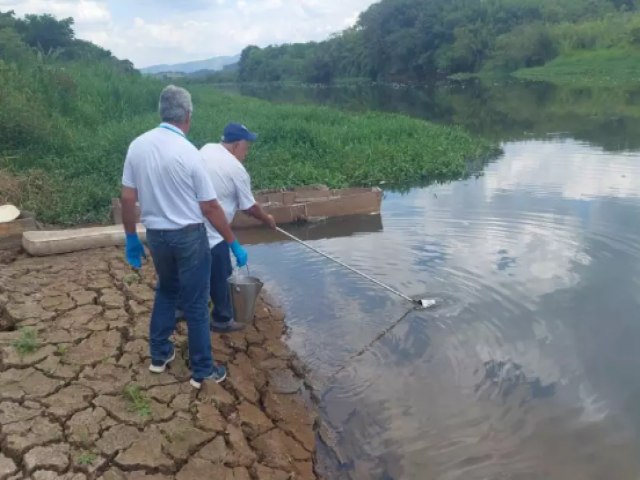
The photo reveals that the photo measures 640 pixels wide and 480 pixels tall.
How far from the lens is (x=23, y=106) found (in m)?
11.6

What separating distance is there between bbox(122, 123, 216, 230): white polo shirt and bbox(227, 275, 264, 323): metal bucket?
118 centimetres

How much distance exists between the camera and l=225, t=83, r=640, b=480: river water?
394 centimetres

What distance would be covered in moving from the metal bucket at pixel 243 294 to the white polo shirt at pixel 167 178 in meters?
1.18

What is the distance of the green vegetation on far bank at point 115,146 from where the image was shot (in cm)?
970

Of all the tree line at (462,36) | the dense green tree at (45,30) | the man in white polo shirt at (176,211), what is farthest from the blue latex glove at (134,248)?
the tree line at (462,36)

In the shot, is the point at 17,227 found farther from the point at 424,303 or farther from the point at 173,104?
the point at 424,303

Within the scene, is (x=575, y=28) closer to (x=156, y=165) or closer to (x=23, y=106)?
(x=23, y=106)

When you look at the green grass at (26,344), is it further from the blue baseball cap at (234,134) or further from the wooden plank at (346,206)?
the wooden plank at (346,206)

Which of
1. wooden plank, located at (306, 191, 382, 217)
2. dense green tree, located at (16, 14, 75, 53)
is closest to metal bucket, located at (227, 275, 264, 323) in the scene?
wooden plank, located at (306, 191, 382, 217)

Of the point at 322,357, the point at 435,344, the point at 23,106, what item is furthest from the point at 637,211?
the point at 23,106

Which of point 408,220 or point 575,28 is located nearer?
point 408,220

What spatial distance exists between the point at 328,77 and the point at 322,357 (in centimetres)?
7921

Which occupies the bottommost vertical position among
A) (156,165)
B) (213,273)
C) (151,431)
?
(151,431)

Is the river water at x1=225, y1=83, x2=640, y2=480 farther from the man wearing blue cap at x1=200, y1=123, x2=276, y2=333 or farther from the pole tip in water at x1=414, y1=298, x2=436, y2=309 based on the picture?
the man wearing blue cap at x1=200, y1=123, x2=276, y2=333
